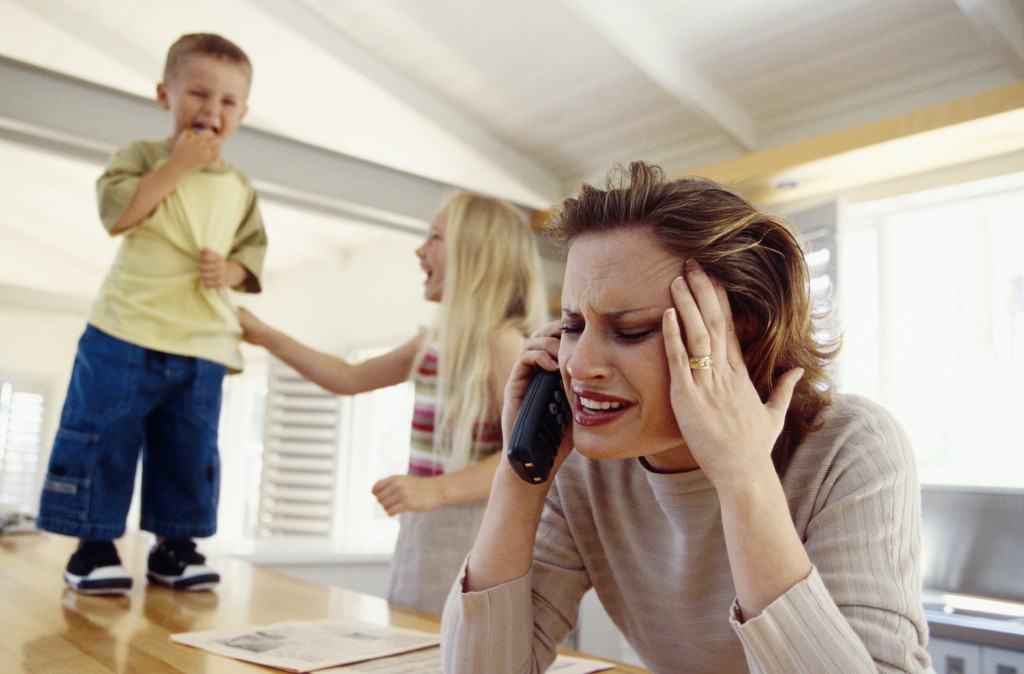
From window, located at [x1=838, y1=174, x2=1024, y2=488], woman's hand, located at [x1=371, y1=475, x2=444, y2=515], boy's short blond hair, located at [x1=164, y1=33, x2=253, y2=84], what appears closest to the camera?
woman's hand, located at [x1=371, y1=475, x2=444, y2=515]

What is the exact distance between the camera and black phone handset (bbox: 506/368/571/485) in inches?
36.2

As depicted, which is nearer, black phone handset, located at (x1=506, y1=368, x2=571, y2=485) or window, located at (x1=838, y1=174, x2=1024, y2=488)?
black phone handset, located at (x1=506, y1=368, x2=571, y2=485)

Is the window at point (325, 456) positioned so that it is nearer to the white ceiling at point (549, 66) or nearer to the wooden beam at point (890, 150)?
the white ceiling at point (549, 66)

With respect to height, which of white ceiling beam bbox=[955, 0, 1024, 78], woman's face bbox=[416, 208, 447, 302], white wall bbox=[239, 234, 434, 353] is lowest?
woman's face bbox=[416, 208, 447, 302]

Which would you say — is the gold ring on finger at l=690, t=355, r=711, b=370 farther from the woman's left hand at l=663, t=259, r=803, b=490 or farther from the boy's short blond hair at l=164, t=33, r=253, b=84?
the boy's short blond hair at l=164, t=33, r=253, b=84

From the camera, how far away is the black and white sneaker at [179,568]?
1.49 metres

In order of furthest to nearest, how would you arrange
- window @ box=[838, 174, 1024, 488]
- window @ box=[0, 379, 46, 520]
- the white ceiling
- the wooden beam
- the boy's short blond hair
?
window @ box=[0, 379, 46, 520] → window @ box=[838, 174, 1024, 488] → the white ceiling → the wooden beam → the boy's short blond hair

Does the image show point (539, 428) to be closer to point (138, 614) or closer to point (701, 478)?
point (701, 478)

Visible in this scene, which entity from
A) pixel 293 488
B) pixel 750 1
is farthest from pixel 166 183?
pixel 293 488

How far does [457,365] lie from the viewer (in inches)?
66.4

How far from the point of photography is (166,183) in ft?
4.69

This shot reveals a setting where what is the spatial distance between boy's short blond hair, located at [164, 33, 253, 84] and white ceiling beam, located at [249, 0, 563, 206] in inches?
Result: 56.6

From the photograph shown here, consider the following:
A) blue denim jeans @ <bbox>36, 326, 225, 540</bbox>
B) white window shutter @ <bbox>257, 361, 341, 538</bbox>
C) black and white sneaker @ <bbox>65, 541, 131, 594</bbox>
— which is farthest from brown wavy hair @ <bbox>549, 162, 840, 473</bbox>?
white window shutter @ <bbox>257, 361, 341, 538</bbox>

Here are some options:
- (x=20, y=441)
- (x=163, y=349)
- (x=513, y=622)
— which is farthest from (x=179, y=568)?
(x=20, y=441)
